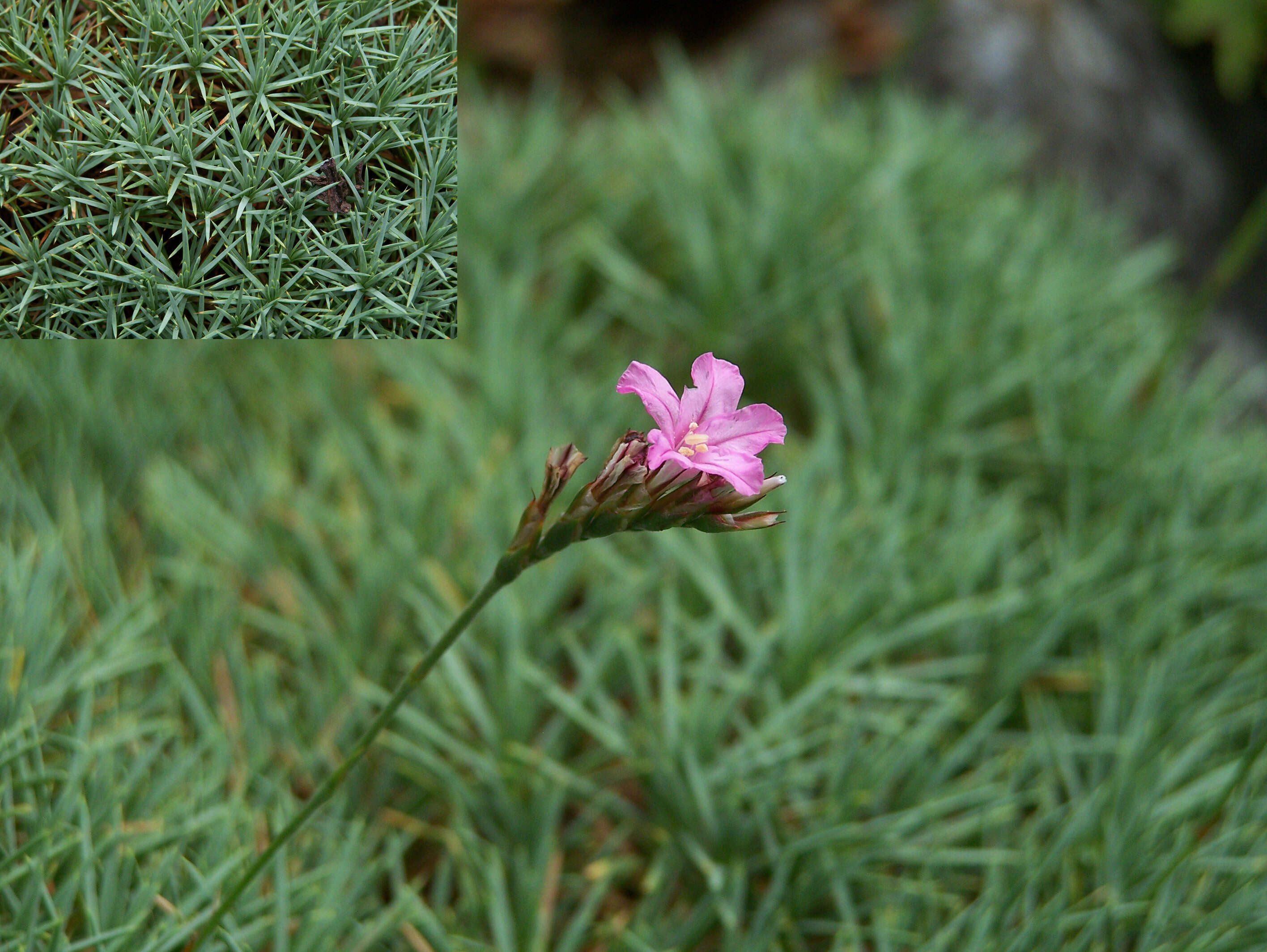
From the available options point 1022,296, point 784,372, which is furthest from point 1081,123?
point 784,372

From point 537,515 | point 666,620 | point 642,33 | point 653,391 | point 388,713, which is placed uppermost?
point 642,33

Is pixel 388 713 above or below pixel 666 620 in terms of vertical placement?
above

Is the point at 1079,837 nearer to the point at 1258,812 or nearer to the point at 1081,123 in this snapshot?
the point at 1258,812

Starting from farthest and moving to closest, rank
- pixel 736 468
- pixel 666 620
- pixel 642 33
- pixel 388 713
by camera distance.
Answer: pixel 642 33, pixel 666 620, pixel 388 713, pixel 736 468

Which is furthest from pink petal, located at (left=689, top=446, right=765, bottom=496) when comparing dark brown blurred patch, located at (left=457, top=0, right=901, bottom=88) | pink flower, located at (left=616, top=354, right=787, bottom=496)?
dark brown blurred patch, located at (left=457, top=0, right=901, bottom=88)

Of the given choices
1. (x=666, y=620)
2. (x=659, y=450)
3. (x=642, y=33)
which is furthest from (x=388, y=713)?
(x=642, y=33)

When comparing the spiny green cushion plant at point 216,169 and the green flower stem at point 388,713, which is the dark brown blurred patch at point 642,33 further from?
the green flower stem at point 388,713

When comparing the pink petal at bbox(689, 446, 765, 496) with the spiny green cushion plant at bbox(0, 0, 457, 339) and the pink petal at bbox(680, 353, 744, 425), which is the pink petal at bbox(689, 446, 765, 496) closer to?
the pink petal at bbox(680, 353, 744, 425)

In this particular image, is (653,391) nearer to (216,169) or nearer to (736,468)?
(736,468)
